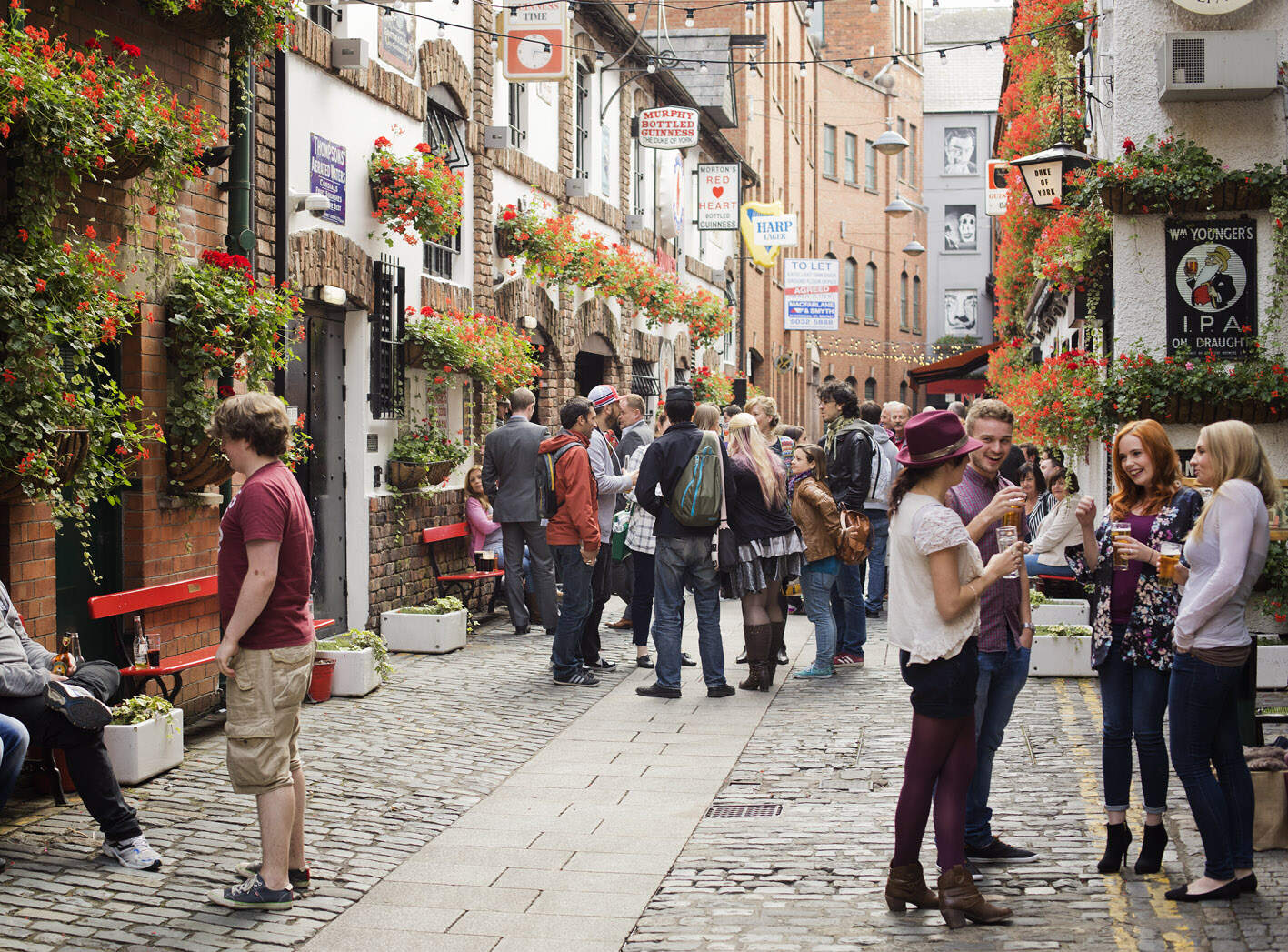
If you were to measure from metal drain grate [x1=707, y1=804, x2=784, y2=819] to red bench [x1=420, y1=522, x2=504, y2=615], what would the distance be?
6.15m

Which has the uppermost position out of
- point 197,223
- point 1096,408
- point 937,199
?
point 937,199

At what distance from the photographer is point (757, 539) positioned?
9664mm

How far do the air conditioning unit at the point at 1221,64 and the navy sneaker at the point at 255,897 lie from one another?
28.0ft

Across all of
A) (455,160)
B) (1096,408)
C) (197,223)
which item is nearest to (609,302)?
(455,160)

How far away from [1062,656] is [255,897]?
6574mm

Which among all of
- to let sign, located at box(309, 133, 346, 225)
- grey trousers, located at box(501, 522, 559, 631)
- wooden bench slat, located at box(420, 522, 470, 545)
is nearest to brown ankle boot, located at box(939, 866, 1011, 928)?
grey trousers, located at box(501, 522, 559, 631)

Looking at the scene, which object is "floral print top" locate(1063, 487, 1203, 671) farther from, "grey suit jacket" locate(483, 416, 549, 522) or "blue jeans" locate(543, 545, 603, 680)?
"grey suit jacket" locate(483, 416, 549, 522)

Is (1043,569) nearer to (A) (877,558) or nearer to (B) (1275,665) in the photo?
(A) (877,558)

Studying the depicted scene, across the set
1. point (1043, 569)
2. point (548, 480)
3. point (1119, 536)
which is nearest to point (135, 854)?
point (1119, 536)

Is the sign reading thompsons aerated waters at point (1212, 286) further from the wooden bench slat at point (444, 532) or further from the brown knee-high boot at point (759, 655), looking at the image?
the wooden bench slat at point (444, 532)

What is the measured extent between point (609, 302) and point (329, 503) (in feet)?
29.7

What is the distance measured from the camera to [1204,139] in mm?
10836

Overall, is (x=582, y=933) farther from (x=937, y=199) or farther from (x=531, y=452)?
(x=937, y=199)

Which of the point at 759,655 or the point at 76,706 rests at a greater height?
the point at 76,706
